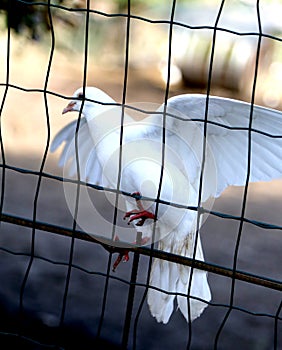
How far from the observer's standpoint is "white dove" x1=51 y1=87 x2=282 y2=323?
93.4 inches

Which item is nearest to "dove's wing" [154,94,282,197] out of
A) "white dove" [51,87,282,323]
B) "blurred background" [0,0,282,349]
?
→ "white dove" [51,87,282,323]

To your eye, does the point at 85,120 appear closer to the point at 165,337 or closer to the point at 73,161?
the point at 73,161

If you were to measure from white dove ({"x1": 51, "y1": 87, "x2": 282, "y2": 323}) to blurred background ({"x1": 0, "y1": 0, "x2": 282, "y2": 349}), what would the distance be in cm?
35

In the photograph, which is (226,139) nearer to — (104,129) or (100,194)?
(104,129)

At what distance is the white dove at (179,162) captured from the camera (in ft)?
7.78

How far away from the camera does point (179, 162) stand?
104 inches

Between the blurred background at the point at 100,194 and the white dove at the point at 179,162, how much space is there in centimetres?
35

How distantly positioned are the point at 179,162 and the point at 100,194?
3236 millimetres

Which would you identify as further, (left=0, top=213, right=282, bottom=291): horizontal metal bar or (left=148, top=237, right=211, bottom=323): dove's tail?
(left=148, top=237, right=211, bottom=323): dove's tail

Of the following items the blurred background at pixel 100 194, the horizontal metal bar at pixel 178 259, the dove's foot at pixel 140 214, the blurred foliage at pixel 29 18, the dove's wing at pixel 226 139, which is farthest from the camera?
the blurred background at pixel 100 194

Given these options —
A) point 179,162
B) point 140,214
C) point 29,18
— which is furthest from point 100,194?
point 140,214

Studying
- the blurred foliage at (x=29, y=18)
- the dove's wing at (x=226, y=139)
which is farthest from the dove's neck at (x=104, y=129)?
the blurred foliage at (x=29, y=18)

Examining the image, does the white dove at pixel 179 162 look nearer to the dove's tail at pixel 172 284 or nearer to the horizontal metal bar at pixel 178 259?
the dove's tail at pixel 172 284

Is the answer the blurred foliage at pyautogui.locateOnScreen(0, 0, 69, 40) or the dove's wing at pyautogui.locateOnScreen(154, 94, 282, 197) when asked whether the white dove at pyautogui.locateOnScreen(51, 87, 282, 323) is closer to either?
the dove's wing at pyautogui.locateOnScreen(154, 94, 282, 197)
